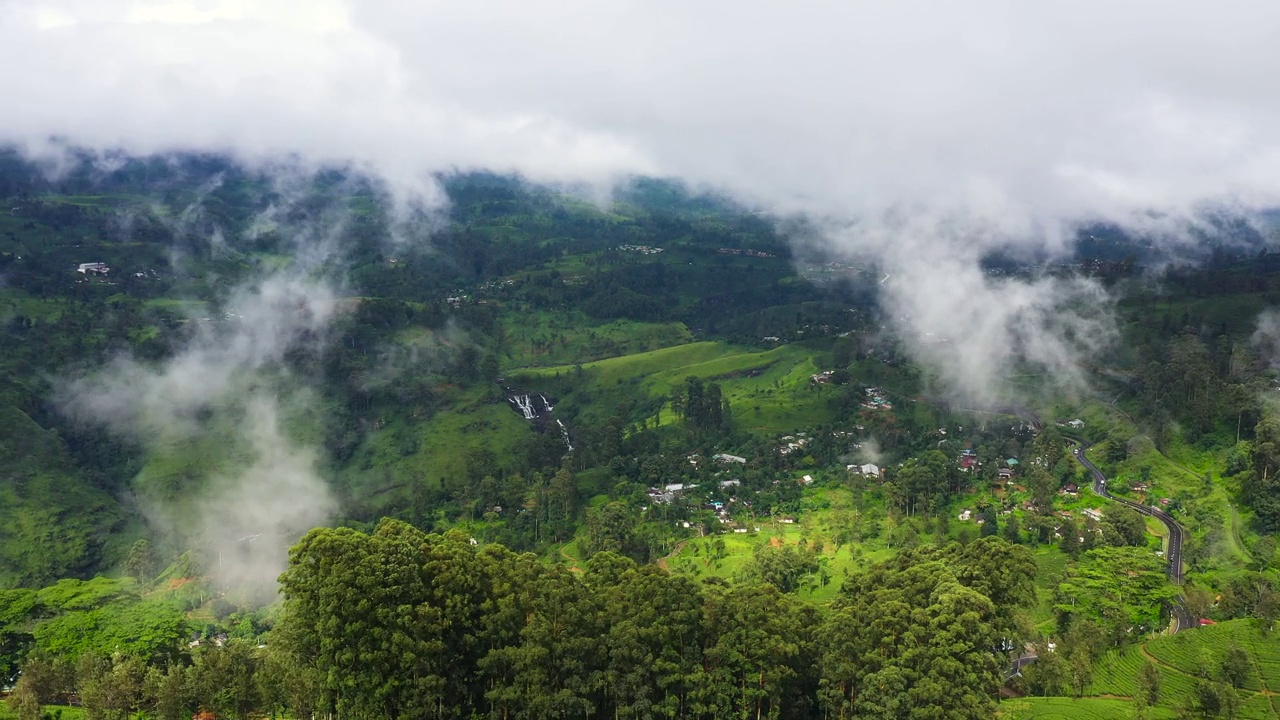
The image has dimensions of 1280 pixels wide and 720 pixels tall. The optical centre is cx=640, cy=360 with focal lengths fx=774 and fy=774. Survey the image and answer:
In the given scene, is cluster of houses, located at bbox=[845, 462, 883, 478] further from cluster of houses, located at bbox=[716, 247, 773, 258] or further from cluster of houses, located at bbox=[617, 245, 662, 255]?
cluster of houses, located at bbox=[716, 247, 773, 258]

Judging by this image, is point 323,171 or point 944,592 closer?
point 944,592

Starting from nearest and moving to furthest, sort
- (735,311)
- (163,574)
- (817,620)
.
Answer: (817,620) < (163,574) < (735,311)

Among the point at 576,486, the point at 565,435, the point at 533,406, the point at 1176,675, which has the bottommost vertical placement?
the point at 533,406

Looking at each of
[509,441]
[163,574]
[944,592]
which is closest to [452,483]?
[509,441]

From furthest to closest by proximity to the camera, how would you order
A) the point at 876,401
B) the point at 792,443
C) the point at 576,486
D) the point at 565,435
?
the point at 565,435 < the point at 876,401 < the point at 792,443 < the point at 576,486

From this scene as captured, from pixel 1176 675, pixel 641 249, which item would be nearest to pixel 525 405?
pixel 1176 675

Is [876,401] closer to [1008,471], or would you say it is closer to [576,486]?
[1008,471]

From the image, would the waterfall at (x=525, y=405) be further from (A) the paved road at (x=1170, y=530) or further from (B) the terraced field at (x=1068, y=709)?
(B) the terraced field at (x=1068, y=709)

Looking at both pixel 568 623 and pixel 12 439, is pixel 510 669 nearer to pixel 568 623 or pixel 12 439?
pixel 568 623

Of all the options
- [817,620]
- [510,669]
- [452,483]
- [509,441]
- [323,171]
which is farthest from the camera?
[323,171]
